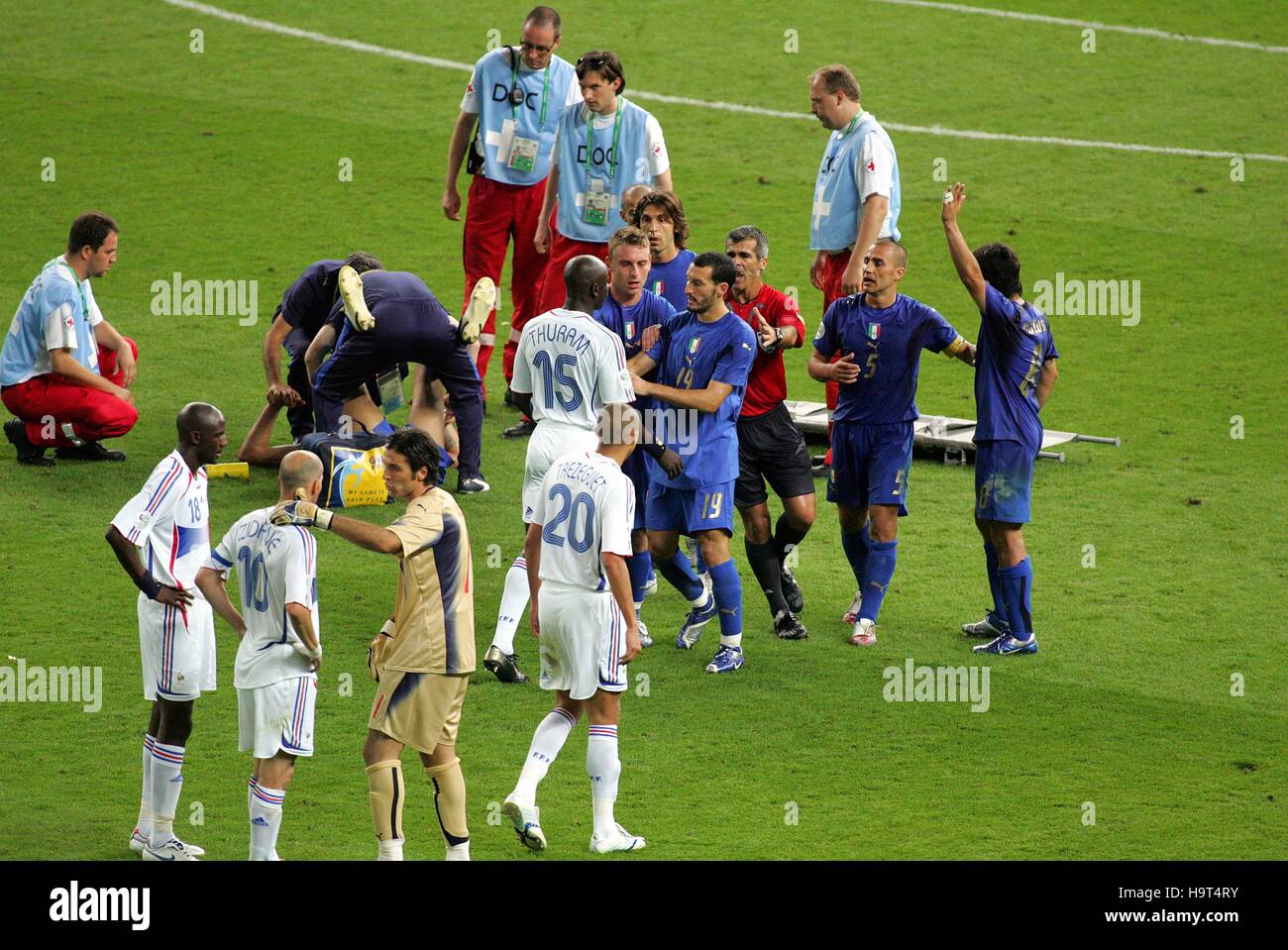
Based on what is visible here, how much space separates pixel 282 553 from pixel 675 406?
2600 mm

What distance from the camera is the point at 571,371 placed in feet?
25.7

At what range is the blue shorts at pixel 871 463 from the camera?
874cm

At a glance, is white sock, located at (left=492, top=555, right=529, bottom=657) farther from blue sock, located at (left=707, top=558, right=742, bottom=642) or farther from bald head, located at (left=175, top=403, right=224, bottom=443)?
bald head, located at (left=175, top=403, right=224, bottom=443)

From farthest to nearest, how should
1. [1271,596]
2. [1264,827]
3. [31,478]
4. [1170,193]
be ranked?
[1170,193]
[31,478]
[1271,596]
[1264,827]

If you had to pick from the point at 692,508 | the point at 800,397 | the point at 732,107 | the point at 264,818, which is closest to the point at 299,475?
the point at 264,818

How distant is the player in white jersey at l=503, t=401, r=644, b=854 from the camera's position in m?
6.64

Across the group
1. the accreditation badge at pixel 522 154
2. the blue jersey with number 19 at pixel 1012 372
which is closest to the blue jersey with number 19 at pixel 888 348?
the blue jersey with number 19 at pixel 1012 372

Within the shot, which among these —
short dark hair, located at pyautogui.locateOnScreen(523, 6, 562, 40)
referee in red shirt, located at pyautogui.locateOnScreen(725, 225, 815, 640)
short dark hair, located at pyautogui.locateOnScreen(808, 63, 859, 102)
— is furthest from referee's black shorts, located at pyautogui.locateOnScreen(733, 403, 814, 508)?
short dark hair, located at pyautogui.locateOnScreen(523, 6, 562, 40)

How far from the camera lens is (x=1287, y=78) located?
19359 mm

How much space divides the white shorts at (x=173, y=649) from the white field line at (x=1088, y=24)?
16.6 metres

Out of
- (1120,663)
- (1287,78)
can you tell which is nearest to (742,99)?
(1287,78)

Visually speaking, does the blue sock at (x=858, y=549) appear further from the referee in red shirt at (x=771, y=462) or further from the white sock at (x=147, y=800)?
the white sock at (x=147, y=800)

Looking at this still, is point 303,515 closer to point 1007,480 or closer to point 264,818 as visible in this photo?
point 264,818
